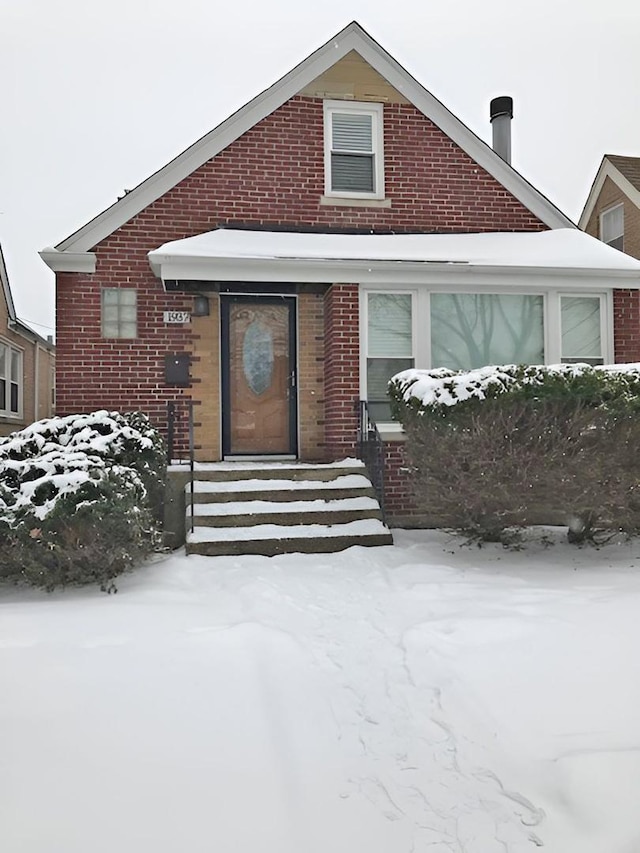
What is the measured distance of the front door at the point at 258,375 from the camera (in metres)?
9.30

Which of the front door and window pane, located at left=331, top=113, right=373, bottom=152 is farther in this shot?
window pane, located at left=331, top=113, right=373, bottom=152

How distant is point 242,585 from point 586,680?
281cm

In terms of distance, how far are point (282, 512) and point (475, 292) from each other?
4.00 metres

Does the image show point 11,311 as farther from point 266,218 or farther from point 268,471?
point 268,471

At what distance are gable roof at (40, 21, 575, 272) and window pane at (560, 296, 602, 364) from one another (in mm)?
1824

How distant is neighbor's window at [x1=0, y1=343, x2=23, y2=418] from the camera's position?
56.3 ft

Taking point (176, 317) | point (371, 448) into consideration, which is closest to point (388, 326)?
point (371, 448)

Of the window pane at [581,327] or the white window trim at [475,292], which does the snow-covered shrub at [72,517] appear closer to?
the white window trim at [475,292]

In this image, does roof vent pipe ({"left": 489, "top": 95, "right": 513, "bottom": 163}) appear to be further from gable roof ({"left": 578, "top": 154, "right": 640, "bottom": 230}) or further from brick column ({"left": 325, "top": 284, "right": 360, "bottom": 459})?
gable roof ({"left": 578, "top": 154, "right": 640, "bottom": 230})

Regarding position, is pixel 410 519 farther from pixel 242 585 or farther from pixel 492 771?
pixel 492 771

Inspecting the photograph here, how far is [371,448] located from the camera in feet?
26.6

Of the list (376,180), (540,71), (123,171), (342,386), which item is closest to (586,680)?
(342,386)

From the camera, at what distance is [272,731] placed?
3.07 metres

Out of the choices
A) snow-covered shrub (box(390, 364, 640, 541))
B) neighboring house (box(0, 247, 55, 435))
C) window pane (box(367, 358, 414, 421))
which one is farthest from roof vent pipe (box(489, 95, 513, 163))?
neighboring house (box(0, 247, 55, 435))
